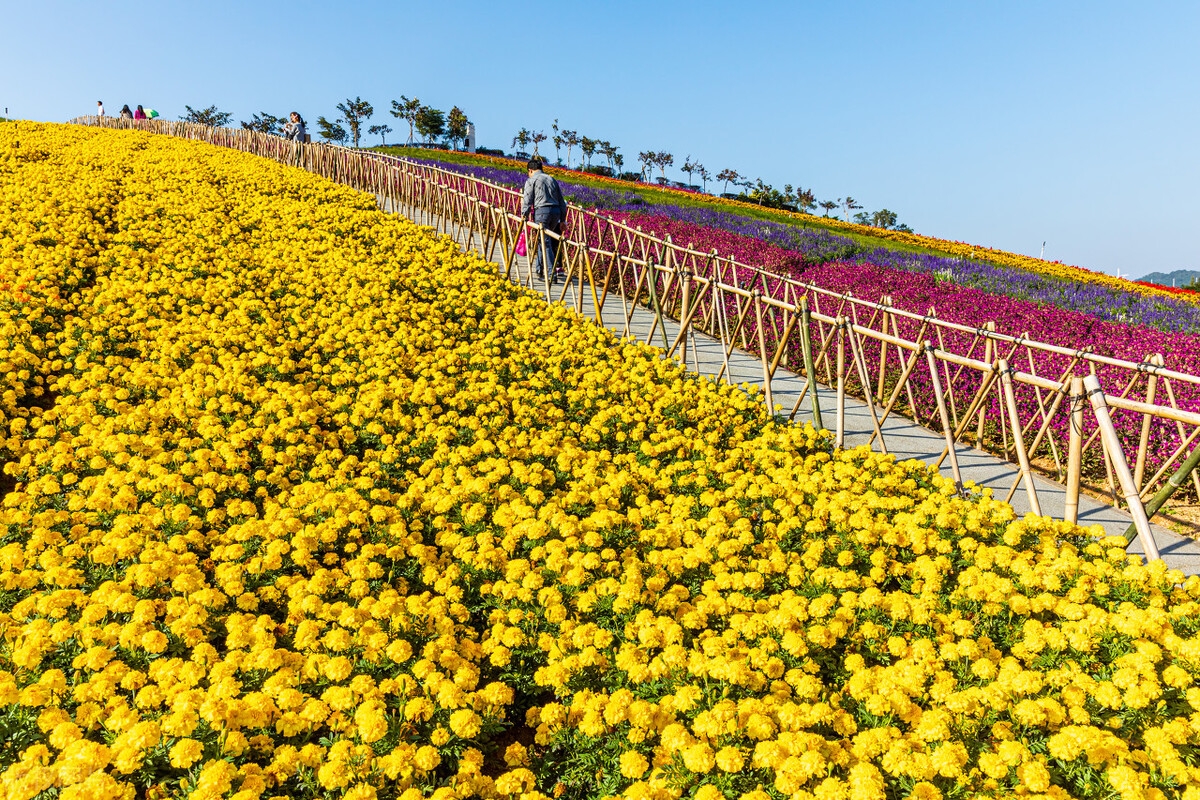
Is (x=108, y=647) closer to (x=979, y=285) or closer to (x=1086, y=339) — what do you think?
(x=1086, y=339)

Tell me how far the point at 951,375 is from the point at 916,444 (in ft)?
5.45

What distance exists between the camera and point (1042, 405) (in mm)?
6547

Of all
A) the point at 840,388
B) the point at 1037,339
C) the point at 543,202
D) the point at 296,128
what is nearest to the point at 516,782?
the point at 840,388

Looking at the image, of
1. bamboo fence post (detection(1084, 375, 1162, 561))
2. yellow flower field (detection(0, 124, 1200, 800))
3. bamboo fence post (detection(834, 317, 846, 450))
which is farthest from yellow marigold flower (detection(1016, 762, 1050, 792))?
bamboo fence post (detection(834, 317, 846, 450))

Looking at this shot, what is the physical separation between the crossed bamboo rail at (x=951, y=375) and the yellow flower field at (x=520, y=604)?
767mm

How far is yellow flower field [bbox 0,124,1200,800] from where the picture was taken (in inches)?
107

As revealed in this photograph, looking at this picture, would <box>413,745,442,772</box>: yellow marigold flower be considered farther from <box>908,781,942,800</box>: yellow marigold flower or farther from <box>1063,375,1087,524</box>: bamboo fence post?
<box>1063,375,1087,524</box>: bamboo fence post

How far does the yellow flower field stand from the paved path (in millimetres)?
1165

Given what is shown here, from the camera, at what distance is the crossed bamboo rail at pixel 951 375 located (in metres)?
4.95

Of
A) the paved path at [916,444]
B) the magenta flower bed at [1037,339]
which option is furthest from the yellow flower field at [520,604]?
the magenta flower bed at [1037,339]

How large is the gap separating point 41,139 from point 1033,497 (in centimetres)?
3431

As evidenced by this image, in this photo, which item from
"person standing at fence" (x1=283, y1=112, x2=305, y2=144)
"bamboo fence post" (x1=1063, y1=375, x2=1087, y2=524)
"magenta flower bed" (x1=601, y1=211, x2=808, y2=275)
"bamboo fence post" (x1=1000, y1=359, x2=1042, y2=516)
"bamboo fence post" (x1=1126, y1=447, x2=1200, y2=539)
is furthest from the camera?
"person standing at fence" (x1=283, y1=112, x2=305, y2=144)

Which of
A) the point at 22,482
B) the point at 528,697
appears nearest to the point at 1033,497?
the point at 528,697

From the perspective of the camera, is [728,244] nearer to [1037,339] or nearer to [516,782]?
[1037,339]
